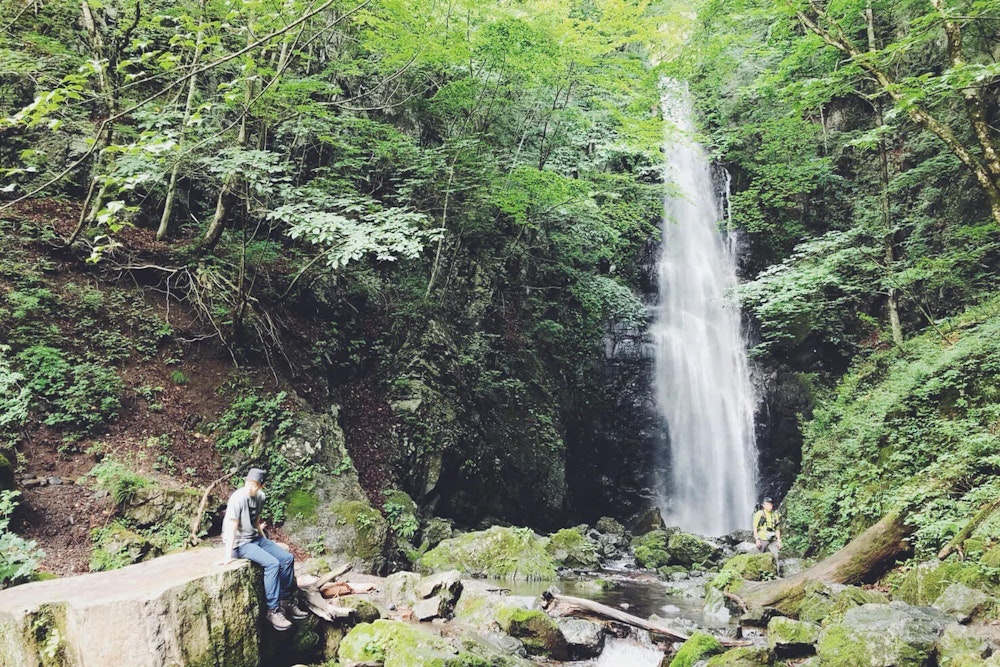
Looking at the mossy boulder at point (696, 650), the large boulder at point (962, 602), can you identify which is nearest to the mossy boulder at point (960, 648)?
the large boulder at point (962, 602)

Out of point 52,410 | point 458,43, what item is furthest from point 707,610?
point 458,43

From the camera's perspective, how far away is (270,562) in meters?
4.69

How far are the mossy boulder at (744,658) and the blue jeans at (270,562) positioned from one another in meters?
4.17

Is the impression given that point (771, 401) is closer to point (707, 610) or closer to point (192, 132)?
point (707, 610)

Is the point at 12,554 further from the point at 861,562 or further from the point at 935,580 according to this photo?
the point at 861,562

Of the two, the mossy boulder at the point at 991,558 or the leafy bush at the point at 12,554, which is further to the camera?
the mossy boulder at the point at 991,558

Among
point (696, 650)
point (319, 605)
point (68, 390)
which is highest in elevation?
point (68, 390)

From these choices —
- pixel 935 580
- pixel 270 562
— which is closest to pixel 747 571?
pixel 935 580

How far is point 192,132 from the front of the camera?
9047mm

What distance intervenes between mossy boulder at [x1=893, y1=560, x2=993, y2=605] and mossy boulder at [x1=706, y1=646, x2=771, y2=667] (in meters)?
1.87

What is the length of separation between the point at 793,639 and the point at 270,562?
17.5 feet

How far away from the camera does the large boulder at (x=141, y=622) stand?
3.94 metres

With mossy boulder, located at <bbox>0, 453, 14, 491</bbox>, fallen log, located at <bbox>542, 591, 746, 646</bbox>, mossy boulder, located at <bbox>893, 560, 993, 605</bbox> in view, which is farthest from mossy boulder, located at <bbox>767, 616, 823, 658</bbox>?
mossy boulder, located at <bbox>0, 453, 14, 491</bbox>

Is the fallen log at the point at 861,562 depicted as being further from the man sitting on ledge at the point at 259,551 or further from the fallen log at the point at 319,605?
the man sitting on ledge at the point at 259,551
